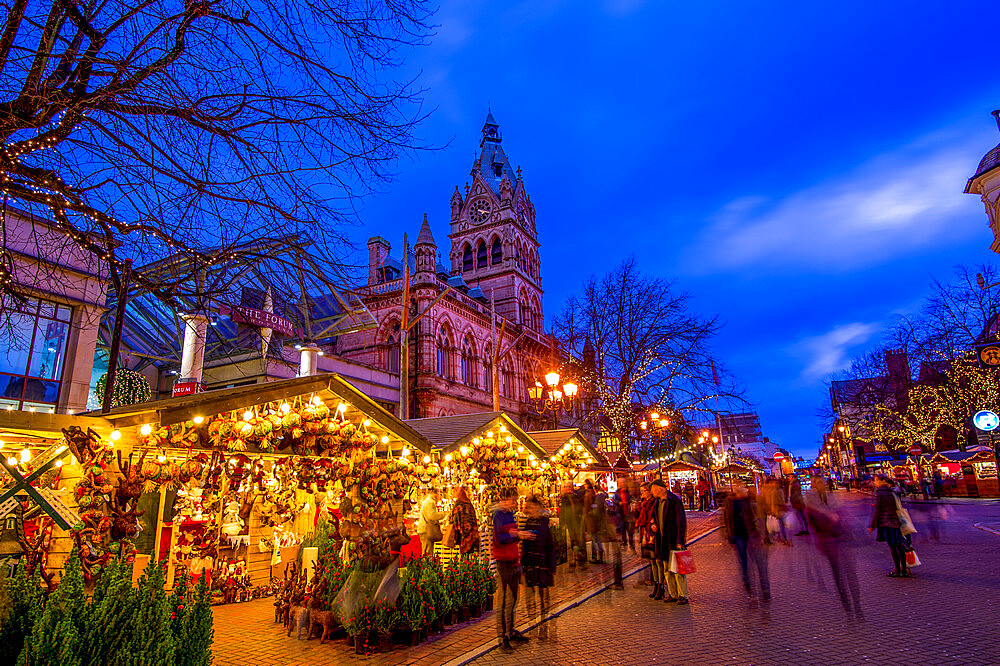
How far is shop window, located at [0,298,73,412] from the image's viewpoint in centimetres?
1372

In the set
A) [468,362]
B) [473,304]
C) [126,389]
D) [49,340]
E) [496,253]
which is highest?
[496,253]

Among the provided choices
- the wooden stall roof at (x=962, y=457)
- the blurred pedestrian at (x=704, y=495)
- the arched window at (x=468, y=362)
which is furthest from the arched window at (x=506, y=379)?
the wooden stall roof at (x=962, y=457)

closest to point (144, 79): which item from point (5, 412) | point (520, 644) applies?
point (5, 412)

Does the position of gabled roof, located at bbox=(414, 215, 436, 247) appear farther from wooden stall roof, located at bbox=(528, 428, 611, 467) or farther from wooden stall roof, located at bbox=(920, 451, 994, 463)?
wooden stall roof, located at bbox=(920, 451, 994, 463)

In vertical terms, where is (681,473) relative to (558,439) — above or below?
below

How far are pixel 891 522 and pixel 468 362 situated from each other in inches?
1216

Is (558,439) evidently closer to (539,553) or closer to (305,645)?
(539,553)

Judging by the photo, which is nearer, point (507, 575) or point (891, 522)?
point (507, 575)

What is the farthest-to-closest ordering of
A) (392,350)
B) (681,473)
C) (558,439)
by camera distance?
1. (681,473)
2. (392,350)
3. (558,439)

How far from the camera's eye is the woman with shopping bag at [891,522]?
9812 millimetres

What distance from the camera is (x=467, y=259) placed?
54.7m

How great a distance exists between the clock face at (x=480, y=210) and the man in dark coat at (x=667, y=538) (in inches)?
1860

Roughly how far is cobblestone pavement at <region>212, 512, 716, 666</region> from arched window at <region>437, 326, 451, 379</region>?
27.2 metres

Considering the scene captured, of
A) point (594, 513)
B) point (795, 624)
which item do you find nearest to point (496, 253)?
point (594, 513)
